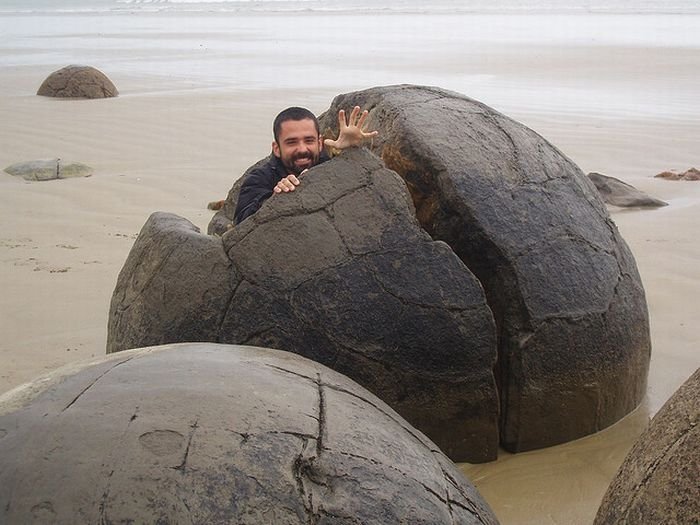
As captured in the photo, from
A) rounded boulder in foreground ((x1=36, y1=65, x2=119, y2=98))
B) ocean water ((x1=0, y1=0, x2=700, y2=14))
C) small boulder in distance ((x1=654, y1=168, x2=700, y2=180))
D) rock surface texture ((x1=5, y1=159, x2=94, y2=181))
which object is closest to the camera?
small boulder in distance ((x1=654, y1=168, x2=700, y2=180))

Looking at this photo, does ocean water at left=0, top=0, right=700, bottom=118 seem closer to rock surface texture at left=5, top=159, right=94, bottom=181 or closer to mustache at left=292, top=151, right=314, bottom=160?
rock surface texture at left=5, top=159, right=94, bottom=181

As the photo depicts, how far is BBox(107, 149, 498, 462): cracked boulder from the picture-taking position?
122 inches

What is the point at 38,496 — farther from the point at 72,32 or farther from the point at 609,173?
the point at 72,32

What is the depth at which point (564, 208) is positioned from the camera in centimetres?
350

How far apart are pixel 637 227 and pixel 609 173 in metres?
2.18

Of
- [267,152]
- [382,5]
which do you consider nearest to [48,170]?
[267,152]

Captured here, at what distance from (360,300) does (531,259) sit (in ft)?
2.05

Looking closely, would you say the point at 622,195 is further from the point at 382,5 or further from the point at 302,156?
the point at 382,5

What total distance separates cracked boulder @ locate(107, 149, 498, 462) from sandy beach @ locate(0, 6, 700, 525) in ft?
1.24

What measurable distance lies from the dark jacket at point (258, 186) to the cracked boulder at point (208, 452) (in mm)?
1398

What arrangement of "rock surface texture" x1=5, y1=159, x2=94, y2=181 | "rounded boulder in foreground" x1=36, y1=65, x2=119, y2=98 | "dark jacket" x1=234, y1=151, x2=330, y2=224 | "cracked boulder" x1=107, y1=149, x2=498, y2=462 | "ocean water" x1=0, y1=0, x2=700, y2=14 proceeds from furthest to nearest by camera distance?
"ocean water" x1=0, y1=0, x2=700, y2=14 → "rounded boulder in foreground" x1=36, y1=65, x2=119, y2=98 → "rock surface texture" x1=5, y1=159, x2=94, y2=181 → "dark jacket" x1=234, y1=151, x2=330, y2=224 → "cracked boulder" x1=107, y1=149, x2=498, y2=462

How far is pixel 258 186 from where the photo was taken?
12.3 ft

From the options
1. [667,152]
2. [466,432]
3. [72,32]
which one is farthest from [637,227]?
[72,32]

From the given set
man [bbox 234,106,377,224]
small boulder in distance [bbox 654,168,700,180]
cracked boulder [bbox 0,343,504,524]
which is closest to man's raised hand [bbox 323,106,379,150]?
man [bbox 234,106,377,224]
